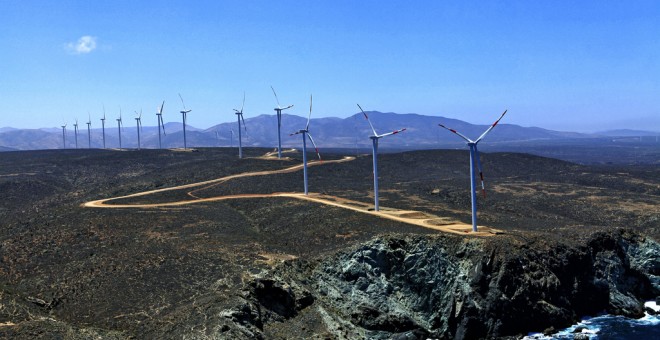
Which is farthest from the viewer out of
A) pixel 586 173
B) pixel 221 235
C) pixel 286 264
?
pixel 586 173

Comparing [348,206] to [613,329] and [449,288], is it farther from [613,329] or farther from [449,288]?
[613,329]

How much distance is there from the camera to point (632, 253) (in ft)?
221

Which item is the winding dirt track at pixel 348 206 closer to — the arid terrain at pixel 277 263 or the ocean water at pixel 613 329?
the arid terrain at pixel 277 263

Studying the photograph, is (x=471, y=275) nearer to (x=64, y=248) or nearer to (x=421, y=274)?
(x=421, y=274)

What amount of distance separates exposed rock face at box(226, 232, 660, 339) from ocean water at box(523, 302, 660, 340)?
1.31 metres

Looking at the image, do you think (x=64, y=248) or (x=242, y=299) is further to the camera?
(x=64, y=248)

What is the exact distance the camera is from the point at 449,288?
186 feet

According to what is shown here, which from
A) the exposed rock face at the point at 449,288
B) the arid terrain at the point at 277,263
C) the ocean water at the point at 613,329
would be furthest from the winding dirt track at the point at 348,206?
the ocean water at the point at 613,329

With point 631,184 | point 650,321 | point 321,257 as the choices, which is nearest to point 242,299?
point 321,257

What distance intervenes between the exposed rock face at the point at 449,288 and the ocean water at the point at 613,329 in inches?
51.7

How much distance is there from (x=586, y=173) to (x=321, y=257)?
11825 cm

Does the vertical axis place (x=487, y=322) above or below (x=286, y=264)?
below

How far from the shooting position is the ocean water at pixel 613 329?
175 feet

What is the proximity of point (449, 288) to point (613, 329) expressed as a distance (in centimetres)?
1635
